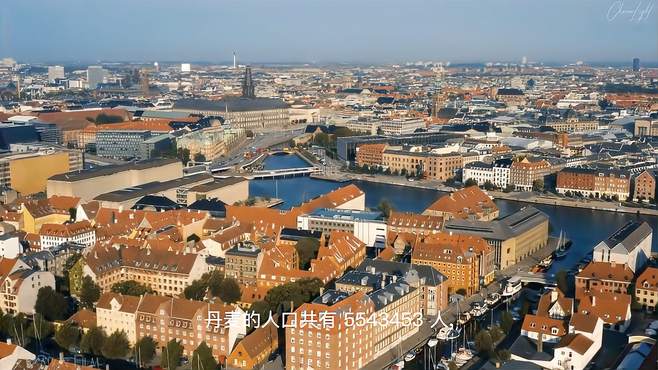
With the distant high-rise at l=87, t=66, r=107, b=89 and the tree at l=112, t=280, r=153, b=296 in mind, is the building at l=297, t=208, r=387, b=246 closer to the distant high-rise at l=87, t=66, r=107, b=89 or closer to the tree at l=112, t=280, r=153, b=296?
the tree at l=112, t=280, r=153, b=296

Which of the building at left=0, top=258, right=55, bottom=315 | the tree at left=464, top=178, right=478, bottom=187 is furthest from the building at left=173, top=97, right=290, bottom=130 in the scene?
the building at left=0, top=258, right=55, bottom=315

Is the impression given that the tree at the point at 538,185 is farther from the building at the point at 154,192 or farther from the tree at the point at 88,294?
the tree at the point at 88,294

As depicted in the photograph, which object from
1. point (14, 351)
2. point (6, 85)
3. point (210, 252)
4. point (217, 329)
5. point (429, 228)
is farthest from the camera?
point (6, 85)

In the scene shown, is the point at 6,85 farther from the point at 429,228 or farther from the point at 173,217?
the point at 429,228

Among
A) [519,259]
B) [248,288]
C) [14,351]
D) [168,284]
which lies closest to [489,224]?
[519,259]

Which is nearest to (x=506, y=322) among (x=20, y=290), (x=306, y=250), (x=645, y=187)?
(x=306, y=250)

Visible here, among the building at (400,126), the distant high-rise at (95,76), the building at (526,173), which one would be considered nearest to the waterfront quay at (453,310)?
the building at (526,173)
